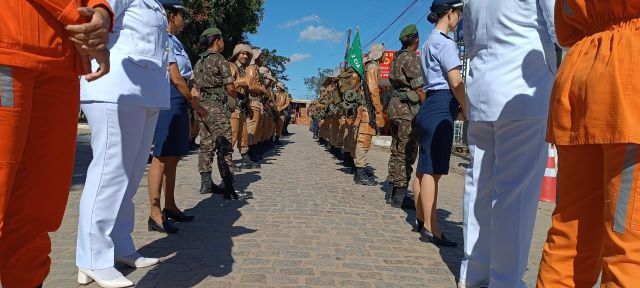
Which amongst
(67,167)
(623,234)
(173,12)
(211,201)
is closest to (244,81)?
(211,201)

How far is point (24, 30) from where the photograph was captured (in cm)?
153

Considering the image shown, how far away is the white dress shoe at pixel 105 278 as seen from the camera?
8.74 ft

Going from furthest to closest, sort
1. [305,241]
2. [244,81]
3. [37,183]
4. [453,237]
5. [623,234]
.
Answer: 1. [244,81]
2. [453,237]
3. [305,241]
4. [37,183]
5. [623,234]

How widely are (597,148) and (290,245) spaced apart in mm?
2639

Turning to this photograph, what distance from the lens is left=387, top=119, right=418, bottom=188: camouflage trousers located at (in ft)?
17.5

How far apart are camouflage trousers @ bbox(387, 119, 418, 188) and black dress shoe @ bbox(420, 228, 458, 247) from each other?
1.39m

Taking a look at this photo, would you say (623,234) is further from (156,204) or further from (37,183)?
(156,204)

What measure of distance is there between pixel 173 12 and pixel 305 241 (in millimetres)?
2202

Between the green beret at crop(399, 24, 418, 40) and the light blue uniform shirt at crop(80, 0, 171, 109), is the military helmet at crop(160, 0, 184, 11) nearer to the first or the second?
the light blue uniform shirt at crop(80, 0, 171, 109)

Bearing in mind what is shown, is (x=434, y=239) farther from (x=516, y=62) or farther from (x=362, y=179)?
(x=362, y=179)

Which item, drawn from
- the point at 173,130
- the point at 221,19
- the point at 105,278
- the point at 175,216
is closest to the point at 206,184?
the point at 175,216

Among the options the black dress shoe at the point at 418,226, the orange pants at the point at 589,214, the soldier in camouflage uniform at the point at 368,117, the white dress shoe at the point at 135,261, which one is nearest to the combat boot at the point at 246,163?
the soldier in camouflage uniform at the point at 368,117

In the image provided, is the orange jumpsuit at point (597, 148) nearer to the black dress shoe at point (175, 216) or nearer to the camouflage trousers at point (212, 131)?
the black dress shoe at point (175, 216)

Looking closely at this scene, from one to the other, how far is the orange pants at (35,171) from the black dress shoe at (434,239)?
2.96 meters
